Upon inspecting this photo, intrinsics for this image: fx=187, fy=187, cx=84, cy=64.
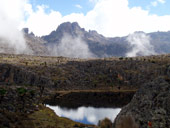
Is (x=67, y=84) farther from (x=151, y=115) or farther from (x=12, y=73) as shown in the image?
(x=151, y=115)

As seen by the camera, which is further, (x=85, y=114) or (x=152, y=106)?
(x=85, y=114)

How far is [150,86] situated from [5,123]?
40.6 metres

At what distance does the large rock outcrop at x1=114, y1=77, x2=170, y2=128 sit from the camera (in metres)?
24.7

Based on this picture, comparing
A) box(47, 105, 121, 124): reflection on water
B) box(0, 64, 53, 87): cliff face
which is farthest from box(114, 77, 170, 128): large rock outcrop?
box(0, 64, 53, 87): cliff face

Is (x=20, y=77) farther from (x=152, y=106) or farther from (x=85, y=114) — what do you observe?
(x=152, y=106)

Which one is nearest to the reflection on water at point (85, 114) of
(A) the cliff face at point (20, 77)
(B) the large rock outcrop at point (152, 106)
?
(B) the large rock outcrop at point (152, 106)

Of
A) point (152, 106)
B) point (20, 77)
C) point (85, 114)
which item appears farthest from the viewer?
point (20, 77)

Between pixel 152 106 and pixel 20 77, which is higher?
pixel 152 106

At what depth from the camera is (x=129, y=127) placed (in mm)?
26500

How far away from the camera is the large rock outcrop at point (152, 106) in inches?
973

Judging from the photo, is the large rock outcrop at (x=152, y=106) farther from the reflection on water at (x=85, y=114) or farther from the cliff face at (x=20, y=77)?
the cliff face at (x=20, y=77)

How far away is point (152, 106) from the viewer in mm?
26391

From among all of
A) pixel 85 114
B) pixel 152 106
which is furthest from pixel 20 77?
pixel 152 106

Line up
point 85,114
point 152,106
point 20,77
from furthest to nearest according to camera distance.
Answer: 1. point 20,77
2. point 85,114
3. point 152,106
